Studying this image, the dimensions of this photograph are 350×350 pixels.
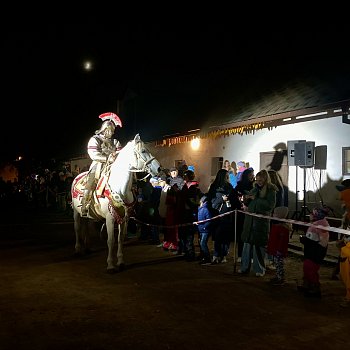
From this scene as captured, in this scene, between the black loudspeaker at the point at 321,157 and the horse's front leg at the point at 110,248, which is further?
the black loudspeaker at the point at 321,157

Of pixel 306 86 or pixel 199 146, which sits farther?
pixel 199 146

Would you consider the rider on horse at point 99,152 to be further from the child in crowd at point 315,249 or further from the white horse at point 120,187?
the child in crowd at point 315,249

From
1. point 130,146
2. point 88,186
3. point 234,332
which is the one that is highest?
point 130,146

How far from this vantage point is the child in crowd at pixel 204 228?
29.3 ft

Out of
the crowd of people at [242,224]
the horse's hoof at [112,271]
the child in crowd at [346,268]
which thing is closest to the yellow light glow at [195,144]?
the crowd of people at [242,224]

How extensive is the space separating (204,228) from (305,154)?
437 centimetres

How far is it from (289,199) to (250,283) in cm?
626

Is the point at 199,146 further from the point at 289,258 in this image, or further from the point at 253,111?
the point at 289,258

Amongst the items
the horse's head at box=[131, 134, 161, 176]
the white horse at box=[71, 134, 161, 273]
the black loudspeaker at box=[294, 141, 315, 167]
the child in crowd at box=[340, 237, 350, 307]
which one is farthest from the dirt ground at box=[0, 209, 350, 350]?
the black loudspeaker at box=[294, 141, 315, 167]

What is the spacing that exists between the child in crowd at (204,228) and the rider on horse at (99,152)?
225 cm

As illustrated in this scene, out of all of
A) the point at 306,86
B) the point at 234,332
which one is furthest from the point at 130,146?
the point at 306,86

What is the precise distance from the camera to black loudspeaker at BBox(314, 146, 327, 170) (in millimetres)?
11914

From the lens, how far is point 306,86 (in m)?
13.4

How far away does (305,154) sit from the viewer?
1164 cm
